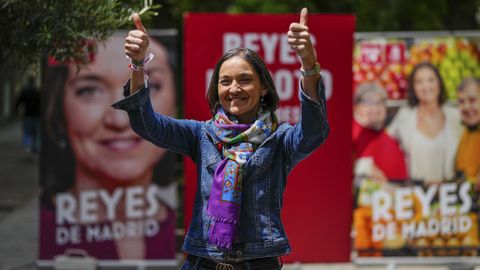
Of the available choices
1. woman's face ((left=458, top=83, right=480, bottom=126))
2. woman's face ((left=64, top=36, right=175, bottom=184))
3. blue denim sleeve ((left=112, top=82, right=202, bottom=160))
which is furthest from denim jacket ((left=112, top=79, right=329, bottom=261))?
woman's face ((left=458, top=83, right=480, bottom=126))

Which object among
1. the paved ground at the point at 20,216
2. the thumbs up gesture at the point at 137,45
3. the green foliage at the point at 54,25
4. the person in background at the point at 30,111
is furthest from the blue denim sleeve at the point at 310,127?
the person in background at the point at 30,111

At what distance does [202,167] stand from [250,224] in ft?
0.97

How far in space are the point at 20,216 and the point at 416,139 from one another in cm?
612

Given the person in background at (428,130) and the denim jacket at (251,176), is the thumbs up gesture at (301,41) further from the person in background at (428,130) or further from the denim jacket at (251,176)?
the person in background at (428,130)

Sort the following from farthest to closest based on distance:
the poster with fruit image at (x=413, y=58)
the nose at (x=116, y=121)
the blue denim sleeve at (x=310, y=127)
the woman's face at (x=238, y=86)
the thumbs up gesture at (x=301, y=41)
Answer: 1. the poster with fruit image at (x=413, y=58)
2. the nose at (x=116, y=121)
3. the woman's face at (x=238, y=86)
4. the blue denim sleeve at (x=310, y=127)
5. the thumbs up gesture at (x=301, y=41)

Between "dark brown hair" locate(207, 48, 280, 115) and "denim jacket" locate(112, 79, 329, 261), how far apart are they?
111 mm

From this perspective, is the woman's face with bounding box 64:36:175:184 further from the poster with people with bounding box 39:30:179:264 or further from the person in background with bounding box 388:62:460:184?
the person in background with bounding box 388:62:460:184

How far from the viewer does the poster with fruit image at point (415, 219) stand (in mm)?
7840

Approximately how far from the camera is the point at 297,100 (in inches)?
270

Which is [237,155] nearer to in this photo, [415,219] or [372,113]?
[372,113]

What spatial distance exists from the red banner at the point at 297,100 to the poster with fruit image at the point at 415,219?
34.0 inches

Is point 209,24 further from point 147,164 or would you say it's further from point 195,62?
point 147,164

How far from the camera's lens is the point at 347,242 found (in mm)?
7082

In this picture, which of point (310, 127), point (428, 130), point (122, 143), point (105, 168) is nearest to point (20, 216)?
point (105, 168)
